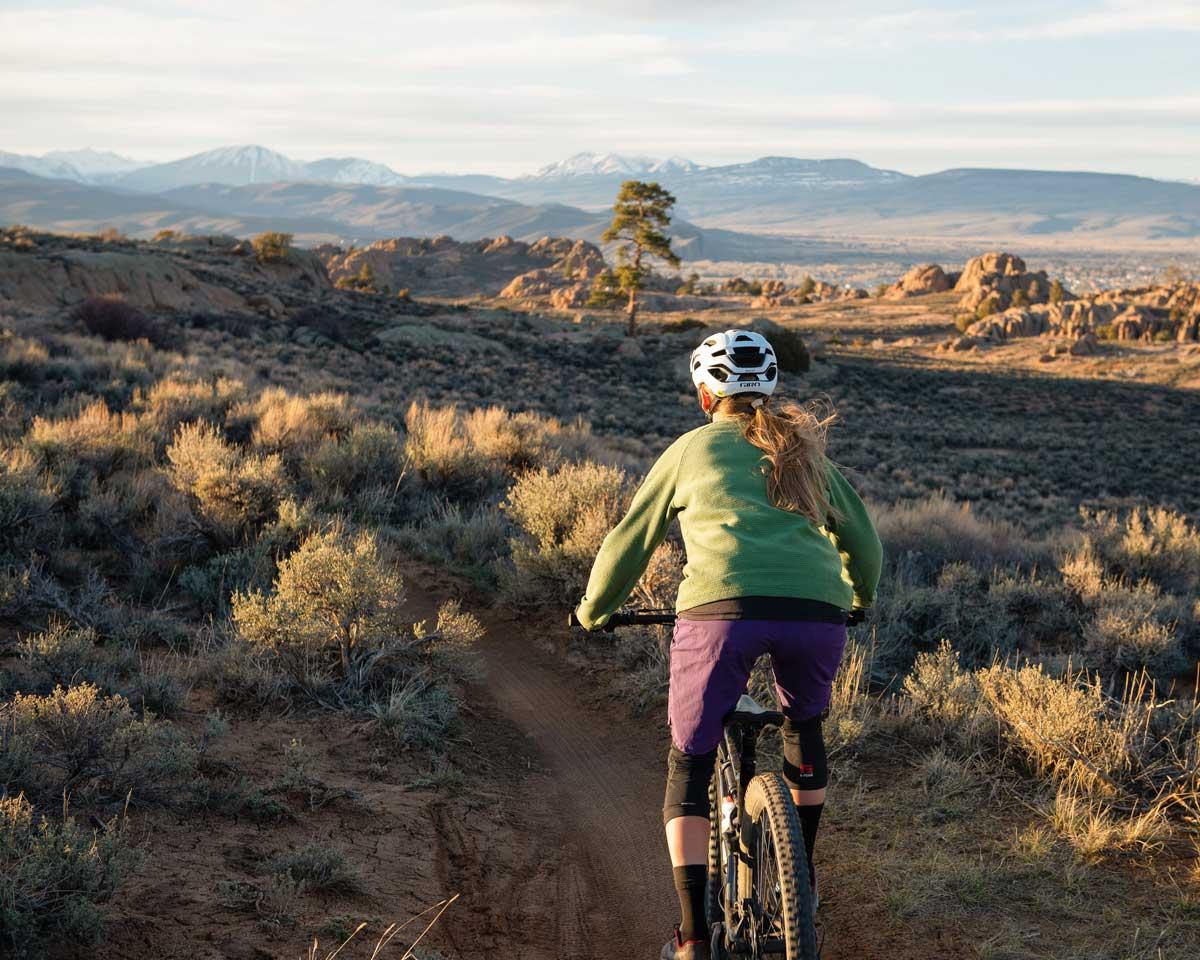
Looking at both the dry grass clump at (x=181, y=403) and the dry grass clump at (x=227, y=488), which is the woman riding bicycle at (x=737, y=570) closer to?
the dry grass clump at (x=227, y=488)

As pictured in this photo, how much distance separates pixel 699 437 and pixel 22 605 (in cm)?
493

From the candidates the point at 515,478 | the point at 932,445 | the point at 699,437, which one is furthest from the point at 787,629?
the point at 932,445

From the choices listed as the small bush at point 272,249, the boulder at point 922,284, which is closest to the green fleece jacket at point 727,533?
the small bush at point 272,249

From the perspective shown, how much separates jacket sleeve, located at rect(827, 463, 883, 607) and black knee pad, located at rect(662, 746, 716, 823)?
753 mm

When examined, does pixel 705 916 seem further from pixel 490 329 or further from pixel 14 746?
pixel 490 329

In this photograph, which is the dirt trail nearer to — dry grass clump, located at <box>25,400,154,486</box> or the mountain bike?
the mountain bike

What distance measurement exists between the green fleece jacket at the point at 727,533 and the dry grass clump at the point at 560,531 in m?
4.18

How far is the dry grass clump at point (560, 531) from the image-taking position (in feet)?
24.1

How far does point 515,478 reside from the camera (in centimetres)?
1029

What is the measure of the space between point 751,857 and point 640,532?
1.01 meters

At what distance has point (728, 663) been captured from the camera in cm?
268

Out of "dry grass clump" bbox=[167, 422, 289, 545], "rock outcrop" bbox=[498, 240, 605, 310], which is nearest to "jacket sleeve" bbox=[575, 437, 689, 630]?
"dry grass clump" bbox=[167, 422, 289, 545]

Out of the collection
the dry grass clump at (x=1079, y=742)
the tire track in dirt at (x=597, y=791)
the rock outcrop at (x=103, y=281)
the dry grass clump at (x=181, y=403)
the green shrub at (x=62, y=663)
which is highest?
the rock outcrop at (x=103, y=281)

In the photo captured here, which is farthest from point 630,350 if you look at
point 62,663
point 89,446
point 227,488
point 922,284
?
point 922,284
